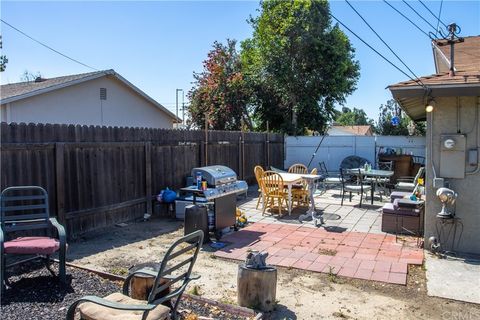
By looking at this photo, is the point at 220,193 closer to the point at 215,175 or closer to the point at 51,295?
the point at 215,175

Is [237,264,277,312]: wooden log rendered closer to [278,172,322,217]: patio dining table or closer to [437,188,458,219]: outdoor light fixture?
[437,188,458,219]: outdoor light fixture

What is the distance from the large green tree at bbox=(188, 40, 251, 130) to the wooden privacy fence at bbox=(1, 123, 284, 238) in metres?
8.86

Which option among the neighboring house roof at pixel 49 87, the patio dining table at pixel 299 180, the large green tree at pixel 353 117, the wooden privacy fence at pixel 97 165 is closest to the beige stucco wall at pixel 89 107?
the neighboring house roof at pixel 49 87

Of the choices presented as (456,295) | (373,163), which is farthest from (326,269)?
(373,163)

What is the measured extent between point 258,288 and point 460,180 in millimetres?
3484

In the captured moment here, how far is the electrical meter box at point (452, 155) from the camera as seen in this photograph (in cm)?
513

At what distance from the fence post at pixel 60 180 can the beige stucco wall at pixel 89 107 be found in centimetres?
796

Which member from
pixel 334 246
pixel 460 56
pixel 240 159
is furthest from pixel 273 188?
pixel 460 56

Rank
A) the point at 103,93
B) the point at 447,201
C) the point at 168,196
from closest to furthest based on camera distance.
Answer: the point at 447,201, the point at 168,196, the point at 103,93

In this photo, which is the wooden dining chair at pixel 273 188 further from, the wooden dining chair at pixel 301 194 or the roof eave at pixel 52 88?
the roof eave at pixel 52 88

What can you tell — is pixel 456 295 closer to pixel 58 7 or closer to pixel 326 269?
pixel 326 269

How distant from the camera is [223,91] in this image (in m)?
18.5

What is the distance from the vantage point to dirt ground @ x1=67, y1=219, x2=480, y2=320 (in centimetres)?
351

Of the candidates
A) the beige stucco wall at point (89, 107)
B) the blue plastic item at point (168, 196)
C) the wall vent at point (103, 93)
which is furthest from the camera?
the wall vent at point (103, 93)
